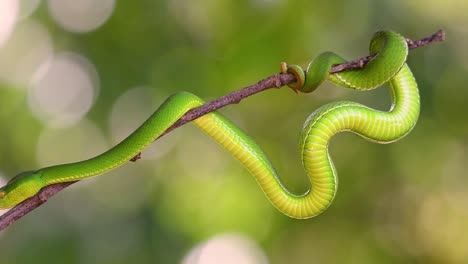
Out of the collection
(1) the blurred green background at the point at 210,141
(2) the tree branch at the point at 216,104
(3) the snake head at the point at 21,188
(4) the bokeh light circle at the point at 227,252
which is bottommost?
(4) the bokeh light circle at the point at 227,252

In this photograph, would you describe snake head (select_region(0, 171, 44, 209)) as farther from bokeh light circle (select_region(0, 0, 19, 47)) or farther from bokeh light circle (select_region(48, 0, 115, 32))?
bokeh light circle (select_region(0, 0, 19, 47))

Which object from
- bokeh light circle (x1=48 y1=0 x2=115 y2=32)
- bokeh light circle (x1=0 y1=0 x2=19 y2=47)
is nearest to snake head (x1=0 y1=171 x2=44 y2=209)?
bokeh light circle (x1=48 y1=0 x2=115 y2=32)

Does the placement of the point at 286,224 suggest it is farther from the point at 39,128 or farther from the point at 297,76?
the point at 297,76

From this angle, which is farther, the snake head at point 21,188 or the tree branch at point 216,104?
the snake head at point 21,188

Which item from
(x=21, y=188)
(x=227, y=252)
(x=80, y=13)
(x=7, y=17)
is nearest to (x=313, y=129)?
(x=21, y=188)

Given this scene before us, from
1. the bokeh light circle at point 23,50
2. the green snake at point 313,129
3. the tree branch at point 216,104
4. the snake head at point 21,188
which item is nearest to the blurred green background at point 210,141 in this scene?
the bokeh light circle at point 23,50

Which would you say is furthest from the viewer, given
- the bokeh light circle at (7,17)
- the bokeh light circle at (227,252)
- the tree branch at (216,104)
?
the bokeh light circle at (7,17)

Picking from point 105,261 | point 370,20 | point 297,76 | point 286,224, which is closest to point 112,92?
point 105,261

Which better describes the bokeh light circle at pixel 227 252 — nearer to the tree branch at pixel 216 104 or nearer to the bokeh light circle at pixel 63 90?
the bokeh light circle at pixel 63 90
